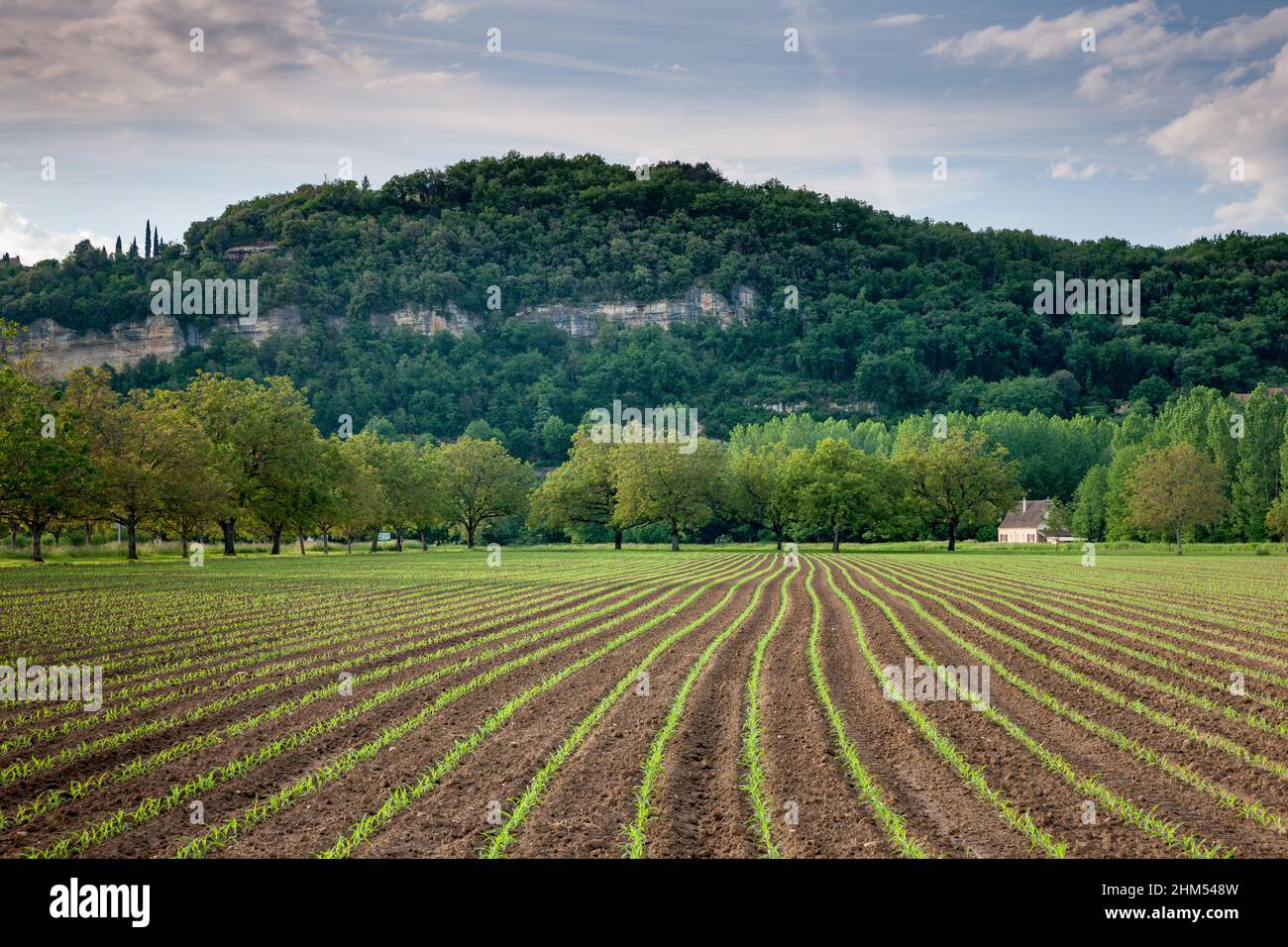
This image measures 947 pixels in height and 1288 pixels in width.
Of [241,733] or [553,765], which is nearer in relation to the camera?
[553,765]

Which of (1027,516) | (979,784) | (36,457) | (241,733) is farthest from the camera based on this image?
(1027,516)

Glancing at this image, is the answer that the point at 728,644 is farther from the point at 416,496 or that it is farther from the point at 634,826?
the point at 416,496

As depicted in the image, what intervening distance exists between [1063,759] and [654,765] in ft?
18.0

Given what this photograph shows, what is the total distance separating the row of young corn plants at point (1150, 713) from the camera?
1280 centimetres

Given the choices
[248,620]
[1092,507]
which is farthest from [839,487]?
[248,620]

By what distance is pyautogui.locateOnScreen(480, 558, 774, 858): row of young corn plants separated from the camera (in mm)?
9484

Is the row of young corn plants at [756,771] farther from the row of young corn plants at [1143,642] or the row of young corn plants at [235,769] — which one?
the row of young corn plants at [1143,642]

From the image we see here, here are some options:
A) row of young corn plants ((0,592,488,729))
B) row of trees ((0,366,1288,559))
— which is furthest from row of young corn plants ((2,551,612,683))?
row of trees ((0,366,1288,559))

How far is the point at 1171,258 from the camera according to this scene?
7648 inches

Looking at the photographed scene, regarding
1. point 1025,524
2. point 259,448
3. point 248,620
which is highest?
point 259,448

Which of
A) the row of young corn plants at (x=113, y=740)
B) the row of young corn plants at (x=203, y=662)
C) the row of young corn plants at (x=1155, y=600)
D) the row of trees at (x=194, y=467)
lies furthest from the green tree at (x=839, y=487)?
the row of young corn plants at (x=113, y=740)

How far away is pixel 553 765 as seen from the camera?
12352 mm

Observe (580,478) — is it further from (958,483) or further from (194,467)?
(194,467)

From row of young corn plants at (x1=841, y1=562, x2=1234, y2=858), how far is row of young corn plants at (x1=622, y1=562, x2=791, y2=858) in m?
4.84
